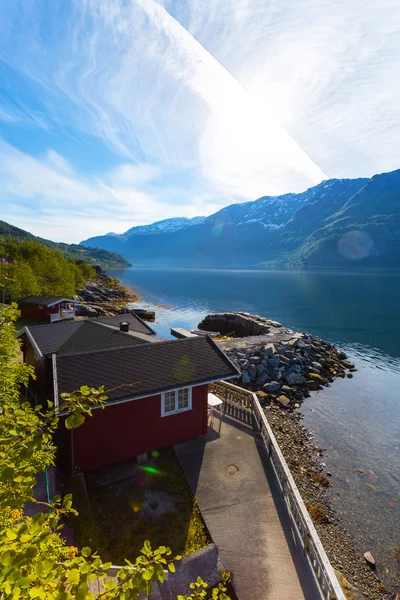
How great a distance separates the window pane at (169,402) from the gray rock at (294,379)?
60.3ft

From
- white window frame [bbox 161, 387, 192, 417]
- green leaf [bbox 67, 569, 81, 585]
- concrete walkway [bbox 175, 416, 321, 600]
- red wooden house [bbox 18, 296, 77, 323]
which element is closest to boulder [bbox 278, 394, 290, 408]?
concrete walkway [bbox 175, 416, 321, 600]

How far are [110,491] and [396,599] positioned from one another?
11731mm

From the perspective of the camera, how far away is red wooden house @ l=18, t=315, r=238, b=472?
1302 cm

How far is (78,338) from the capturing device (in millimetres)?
19000

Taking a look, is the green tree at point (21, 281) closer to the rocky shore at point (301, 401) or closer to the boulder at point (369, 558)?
the rocky shore at point (301, 401)

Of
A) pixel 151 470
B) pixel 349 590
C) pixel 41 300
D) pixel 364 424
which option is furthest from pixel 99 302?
pixel 349 590

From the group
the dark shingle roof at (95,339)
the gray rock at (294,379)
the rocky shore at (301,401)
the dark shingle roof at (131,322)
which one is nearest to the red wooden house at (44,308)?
the dark shingle roof at (131,322)

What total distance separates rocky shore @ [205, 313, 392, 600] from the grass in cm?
640

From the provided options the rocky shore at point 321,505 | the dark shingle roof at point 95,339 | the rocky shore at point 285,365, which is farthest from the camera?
the rocky shore at point 285,365

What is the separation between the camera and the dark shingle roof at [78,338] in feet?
59.0

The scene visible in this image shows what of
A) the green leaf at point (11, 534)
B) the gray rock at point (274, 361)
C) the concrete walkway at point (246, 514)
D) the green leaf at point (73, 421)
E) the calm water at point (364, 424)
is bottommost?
the calm water at point (364, 424)

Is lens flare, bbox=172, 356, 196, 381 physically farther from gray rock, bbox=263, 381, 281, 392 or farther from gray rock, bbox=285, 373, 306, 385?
gray rock, bbox=285, 373, 306, 385

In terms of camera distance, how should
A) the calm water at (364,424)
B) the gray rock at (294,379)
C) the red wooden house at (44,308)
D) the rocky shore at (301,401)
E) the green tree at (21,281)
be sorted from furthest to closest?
the green tree at (21,281) → the red wooden house at (44,308) → the gray rock at (294,379) → the calm water at (364,424) → the rocky shore at (301,401)

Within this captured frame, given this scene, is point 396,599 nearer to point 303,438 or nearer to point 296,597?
point 296,597
